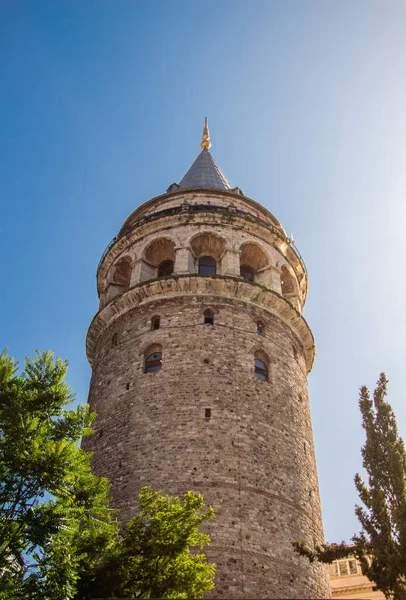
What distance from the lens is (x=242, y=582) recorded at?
15633 millimetres

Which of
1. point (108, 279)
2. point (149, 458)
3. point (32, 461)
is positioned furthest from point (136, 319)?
point (32, 461)

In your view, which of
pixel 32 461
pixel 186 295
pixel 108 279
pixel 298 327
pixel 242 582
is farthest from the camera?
pixel 108 279

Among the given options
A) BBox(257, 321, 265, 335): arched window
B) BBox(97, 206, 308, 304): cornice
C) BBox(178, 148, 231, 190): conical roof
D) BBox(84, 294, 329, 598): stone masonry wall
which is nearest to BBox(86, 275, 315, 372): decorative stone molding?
BBox(84, 294, 329, 598): stone masonry wall

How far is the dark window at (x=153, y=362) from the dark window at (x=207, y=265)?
4.47 metres

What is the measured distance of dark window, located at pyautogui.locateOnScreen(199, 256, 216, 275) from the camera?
2434cm

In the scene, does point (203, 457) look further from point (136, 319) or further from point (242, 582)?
point (136, 319)

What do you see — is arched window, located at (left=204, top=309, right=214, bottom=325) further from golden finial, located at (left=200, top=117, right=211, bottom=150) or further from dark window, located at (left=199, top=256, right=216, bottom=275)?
golden finial, located at (left=200, top=117, right=211, bottom=150)

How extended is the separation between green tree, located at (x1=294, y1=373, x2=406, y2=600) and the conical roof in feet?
48.3

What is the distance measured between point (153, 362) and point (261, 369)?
3577 millimetres

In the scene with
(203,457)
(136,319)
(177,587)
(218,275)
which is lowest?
(177,587)

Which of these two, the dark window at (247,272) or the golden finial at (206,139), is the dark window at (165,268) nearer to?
the dark window at (247,272)

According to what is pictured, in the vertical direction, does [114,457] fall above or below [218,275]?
below

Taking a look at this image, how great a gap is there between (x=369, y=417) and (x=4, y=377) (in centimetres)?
900

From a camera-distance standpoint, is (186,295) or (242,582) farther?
(186,295)
